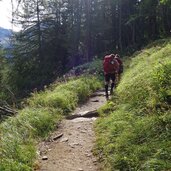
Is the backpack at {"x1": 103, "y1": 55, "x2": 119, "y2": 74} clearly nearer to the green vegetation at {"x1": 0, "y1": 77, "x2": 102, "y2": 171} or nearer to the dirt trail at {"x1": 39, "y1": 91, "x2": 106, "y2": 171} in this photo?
the green vegetation at {"x1": 0, "y1": 77, "x2": 102, "y2": 171}

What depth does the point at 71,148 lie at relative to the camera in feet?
27.3

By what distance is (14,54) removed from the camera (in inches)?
1500

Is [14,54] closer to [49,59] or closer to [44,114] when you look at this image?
[49,59]

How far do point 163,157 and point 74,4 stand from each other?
32710mm

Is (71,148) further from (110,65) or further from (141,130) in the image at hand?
(110,65)

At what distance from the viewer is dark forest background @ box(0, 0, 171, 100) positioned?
1414 inches

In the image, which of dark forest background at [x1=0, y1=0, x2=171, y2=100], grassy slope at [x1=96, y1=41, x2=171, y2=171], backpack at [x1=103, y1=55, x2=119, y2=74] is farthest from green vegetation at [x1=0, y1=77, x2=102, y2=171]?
dark forest background at [x1=0, y1=0, x2=171, y2=100]

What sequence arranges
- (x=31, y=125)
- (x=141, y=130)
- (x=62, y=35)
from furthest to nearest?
1. (x=62, y=35)
2. (x=31, y=125)
3. (x=141, y=130)

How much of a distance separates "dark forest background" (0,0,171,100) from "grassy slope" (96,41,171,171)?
86.2ft

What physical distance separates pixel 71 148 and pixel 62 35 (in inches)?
1163

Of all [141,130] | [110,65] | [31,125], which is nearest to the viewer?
[141,130]

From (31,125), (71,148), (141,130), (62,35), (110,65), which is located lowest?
(71,148)

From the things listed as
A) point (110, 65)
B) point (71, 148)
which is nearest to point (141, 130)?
point (71, 148)

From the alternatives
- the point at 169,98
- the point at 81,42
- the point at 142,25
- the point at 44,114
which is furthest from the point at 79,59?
the point at 169,98
